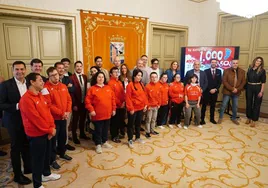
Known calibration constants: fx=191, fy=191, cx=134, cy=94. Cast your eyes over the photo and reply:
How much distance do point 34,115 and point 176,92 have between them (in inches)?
103

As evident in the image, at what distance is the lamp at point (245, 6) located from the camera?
4.71 ft

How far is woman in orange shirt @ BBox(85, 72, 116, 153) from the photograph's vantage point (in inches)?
106

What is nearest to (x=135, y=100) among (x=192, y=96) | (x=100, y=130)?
(x=100, y=130)

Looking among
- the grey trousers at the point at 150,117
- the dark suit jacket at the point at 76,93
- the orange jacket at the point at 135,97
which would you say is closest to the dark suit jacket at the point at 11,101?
the dark suit jacket at the point at 76,93

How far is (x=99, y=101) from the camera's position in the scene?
2693 mm

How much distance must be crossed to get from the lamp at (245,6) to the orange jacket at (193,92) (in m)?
2.18

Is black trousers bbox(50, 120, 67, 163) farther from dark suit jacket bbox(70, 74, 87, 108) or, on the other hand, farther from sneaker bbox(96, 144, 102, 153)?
dark suit jacket bbox(70, 74, 87, 108)

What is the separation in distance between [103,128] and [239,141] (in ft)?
7.35

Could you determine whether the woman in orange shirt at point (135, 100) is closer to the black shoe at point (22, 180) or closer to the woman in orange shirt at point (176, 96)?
the woman in orange shirt at point (176, 96)

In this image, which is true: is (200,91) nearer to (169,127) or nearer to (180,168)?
(169,127)

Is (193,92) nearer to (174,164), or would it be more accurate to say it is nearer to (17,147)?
(174,164)

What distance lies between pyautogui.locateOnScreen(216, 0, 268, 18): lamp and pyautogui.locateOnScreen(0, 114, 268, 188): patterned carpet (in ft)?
5.72

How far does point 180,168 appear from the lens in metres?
2.40

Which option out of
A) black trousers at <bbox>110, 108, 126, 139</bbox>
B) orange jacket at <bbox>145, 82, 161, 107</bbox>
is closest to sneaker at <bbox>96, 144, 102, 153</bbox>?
black trousers at <bbox>110, 108, 126, 139</bbox>
